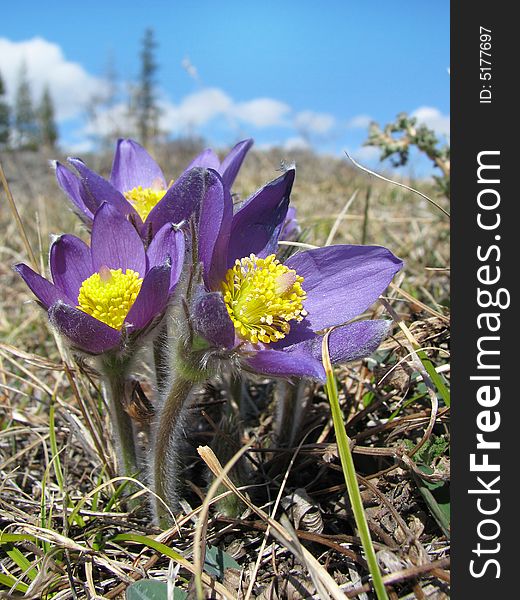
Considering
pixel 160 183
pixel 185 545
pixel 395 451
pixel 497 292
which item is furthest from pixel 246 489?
pixel 160 183

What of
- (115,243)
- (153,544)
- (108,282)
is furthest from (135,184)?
(153,544)

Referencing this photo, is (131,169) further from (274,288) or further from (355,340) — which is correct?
(355,340)

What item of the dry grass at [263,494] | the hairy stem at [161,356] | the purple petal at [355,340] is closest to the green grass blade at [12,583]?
the dry grass at [263,494]

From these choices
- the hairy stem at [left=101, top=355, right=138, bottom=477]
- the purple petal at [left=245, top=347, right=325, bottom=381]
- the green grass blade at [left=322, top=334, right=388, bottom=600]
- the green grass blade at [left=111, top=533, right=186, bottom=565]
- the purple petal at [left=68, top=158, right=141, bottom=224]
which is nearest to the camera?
the green grass blade at [left=322, top=334, right=388, bottom=600]

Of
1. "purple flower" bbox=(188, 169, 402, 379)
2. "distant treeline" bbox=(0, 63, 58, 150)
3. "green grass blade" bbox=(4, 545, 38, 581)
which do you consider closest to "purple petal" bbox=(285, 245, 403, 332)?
"purple flower" bbox=(188, 169, 402, 379)

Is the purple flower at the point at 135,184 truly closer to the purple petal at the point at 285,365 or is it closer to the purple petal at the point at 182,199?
the purple petal at the point at 182,199

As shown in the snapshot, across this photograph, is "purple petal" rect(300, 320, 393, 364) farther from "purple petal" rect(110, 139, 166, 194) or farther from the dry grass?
"purple petal" rect(110, 139, 166, 194)

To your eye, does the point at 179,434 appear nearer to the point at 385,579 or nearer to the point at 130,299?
the point at 130,299

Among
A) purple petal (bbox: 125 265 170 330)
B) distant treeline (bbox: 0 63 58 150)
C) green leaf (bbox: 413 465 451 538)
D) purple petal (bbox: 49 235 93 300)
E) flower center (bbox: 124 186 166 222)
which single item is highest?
distant treeline (bbox: 0 63 58 150)
